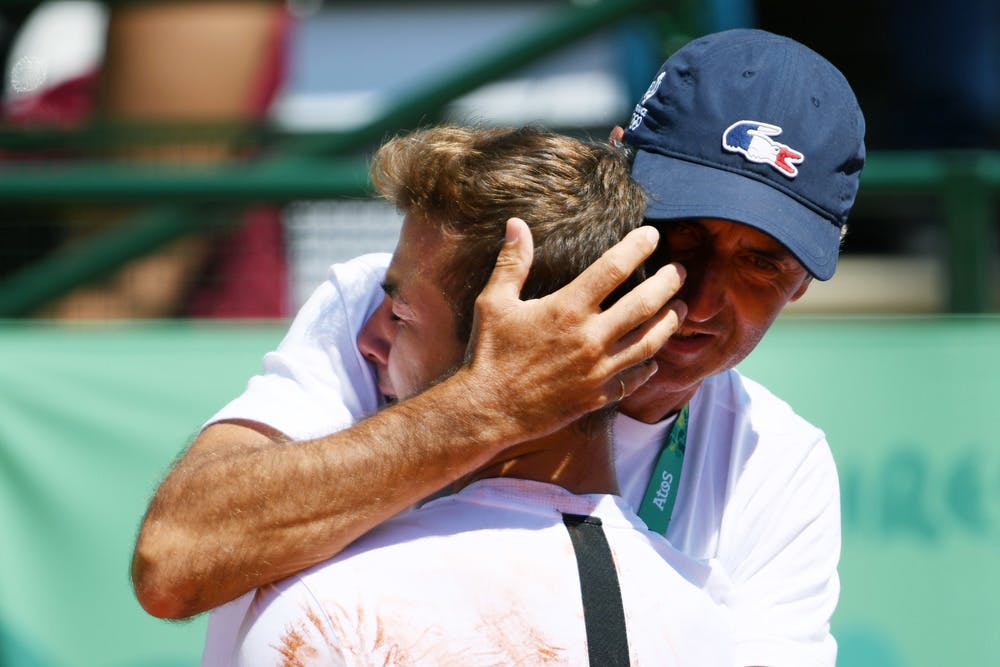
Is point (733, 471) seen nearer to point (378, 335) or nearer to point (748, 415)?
point (748, 415)

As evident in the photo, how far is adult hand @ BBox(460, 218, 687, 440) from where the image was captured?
1536mm

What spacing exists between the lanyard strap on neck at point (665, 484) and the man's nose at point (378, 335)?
48 cm

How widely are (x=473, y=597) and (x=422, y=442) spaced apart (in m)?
0.22

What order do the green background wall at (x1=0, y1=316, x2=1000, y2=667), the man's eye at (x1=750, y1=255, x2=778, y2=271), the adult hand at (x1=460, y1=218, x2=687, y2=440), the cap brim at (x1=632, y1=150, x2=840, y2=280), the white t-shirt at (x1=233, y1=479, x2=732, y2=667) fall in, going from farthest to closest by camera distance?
the green background wall at (x1=0, y1=316, x2=1000, y2=667) < the man's eye at (x1=750, y1=255, x2=778, y2=271) < the cap brim at (x1=632, y1=150, x2=840, y2=280) < the adult hand at (x1=460, y1=218, x2=687, y2=440) < the white t-shirt at (x1=233, y1=479, x2=732, y2=667)

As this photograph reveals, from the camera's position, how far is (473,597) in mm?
1442

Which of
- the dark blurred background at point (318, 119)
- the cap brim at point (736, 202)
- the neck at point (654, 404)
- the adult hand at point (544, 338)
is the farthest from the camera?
the dark blurred background at point (318, 119)

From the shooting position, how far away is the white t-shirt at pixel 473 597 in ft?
4.64

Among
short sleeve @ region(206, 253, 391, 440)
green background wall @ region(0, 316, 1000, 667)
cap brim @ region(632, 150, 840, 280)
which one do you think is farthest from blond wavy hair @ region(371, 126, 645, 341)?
green background wall @ region(0, 316, 1000, 667)

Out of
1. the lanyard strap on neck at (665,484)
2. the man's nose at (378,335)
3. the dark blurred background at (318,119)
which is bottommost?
the lanyard strap on neck at (665,484)

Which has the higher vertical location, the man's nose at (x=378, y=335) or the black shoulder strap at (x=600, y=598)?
the man's nose at (x=378, y=335)

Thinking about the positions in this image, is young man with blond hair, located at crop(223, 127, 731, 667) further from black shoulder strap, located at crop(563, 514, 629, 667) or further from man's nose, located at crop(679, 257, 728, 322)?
man's nose, located at crop(679, 257, 728, 322)

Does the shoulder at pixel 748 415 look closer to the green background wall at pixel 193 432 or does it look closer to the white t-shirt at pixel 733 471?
the white t-shirt at pixel 733 471

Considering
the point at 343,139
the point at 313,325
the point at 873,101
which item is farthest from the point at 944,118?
the point at 313,325

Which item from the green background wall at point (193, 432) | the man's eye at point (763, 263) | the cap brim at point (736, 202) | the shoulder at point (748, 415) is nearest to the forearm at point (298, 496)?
the cap brim at point (736, 202)
